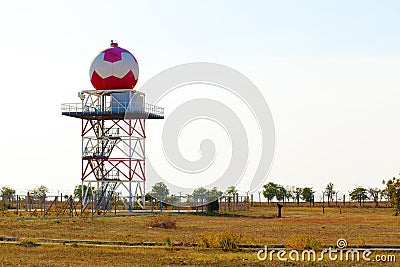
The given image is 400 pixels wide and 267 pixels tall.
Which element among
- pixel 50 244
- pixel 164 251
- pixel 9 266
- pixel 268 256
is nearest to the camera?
pixel 9 266

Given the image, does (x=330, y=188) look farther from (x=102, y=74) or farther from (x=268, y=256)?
(x=268, y=256)

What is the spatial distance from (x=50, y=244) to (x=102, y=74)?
47.6m

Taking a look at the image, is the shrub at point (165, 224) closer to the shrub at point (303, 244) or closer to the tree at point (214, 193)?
the shrub at point (303, 244)

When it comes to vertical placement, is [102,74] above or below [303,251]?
above

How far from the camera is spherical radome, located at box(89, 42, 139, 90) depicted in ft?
252

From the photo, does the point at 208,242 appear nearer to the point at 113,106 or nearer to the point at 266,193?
the point at 113,106

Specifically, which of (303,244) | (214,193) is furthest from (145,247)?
(214,193)

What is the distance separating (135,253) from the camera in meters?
29.0

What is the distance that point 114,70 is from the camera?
3071 inches

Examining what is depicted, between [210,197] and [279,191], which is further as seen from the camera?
[279,191]

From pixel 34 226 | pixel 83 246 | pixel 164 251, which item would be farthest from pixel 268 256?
pixel 34 226

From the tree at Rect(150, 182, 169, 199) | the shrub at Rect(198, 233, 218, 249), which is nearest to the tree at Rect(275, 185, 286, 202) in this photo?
the tree at Rect(150, 182, 169, 199)

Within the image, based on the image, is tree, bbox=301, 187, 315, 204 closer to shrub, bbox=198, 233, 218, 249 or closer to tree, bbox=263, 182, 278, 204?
tree, bbox=263, 182, 278, 204

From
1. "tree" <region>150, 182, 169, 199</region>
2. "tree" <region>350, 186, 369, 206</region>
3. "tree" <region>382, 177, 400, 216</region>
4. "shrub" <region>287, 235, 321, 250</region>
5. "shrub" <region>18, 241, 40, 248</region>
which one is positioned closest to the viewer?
"shrub" <region>287, 235, 321, 250</region>
